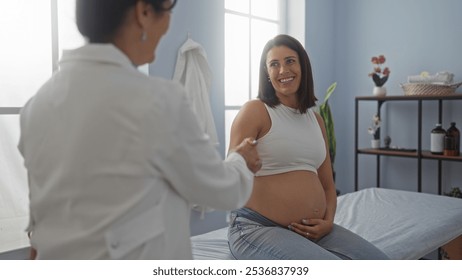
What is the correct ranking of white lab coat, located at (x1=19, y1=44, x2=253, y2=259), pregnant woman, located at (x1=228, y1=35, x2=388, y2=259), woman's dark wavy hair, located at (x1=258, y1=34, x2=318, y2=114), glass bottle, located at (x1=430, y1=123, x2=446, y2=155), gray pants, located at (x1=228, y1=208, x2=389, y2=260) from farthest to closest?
glass bottle, located at (x1=430, y1=123, x2=446, y2=155)
woman's dark wavy hair, located at (x1=258, y1=34, x2=318, y2=114)
pregnant woman, located at (x1=228, y1=35, x2=388, y2=259)
gray pants, located at (x1=228, y1=208, x2=389, y2=260)
white lab coat, located at (x1=19, y1=44, x2=253, y2=259)

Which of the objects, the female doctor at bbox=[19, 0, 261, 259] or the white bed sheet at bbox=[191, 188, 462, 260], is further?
the white bed sheet at bbox=[191, 188, 462, 260]

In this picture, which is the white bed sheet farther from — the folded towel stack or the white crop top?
the folded towel stack

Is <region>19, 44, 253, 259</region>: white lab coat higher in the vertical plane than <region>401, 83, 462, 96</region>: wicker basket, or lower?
Answer: lower

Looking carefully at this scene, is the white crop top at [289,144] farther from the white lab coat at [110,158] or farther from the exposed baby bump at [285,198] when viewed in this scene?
the white lab coat at [110,158]

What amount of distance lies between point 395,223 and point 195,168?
4.37 ft

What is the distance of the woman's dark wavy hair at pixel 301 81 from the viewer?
1.36m

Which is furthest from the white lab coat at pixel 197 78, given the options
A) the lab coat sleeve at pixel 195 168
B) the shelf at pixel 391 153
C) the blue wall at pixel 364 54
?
the lab coat sleeve at pixel 195 168

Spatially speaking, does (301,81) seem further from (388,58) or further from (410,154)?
(388,58)

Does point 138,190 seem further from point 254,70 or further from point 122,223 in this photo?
point 254,70

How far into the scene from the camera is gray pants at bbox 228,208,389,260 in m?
1.10

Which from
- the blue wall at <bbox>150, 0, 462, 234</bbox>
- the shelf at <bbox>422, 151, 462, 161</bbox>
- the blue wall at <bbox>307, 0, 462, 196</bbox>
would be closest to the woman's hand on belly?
the blue wall at <bbox>150, 0, 462, 234</bbox>

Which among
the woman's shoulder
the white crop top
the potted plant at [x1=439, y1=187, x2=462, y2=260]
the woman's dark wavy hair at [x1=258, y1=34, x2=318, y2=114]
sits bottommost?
the potted plant at [x1=439, y1=187, x2=462, y2=260]

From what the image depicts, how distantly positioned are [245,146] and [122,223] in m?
0.30
